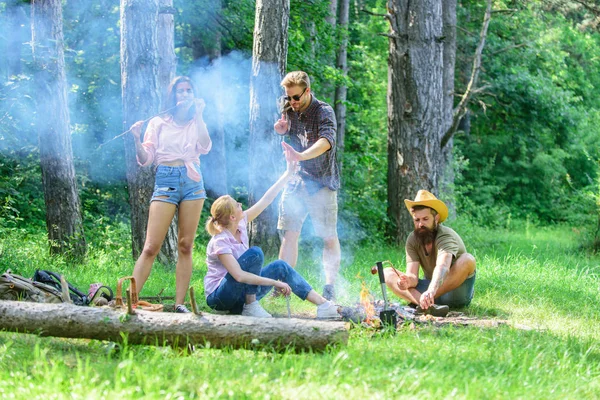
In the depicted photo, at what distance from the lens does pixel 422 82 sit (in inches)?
431

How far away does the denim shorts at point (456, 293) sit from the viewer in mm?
6691

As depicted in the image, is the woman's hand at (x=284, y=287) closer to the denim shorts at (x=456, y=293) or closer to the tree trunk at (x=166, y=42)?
the denim shorts at (x=456, y=293)

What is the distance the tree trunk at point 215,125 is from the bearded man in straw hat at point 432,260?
7397mm

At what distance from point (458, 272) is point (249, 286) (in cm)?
193

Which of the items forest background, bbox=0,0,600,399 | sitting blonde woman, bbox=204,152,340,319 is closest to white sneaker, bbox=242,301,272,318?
sitting blonde woman, bbox=204,152,340,319

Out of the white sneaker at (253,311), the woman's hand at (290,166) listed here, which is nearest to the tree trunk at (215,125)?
the woman's hand at (290,166)

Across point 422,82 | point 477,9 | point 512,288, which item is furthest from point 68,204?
point 477,9

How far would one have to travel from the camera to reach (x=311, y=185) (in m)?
6.89

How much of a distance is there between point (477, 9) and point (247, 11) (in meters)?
10.3

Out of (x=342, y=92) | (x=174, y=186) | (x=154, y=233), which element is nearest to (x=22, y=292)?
(x=154, y=233)

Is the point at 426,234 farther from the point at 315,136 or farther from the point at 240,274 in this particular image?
the point at 240,274

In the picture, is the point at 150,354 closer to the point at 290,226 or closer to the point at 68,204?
the point at 290,226

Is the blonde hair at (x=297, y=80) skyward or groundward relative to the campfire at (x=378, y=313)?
skyward

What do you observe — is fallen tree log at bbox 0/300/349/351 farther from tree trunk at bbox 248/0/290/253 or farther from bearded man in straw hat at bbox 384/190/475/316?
tree trunk at bbox 248/0/290/253
